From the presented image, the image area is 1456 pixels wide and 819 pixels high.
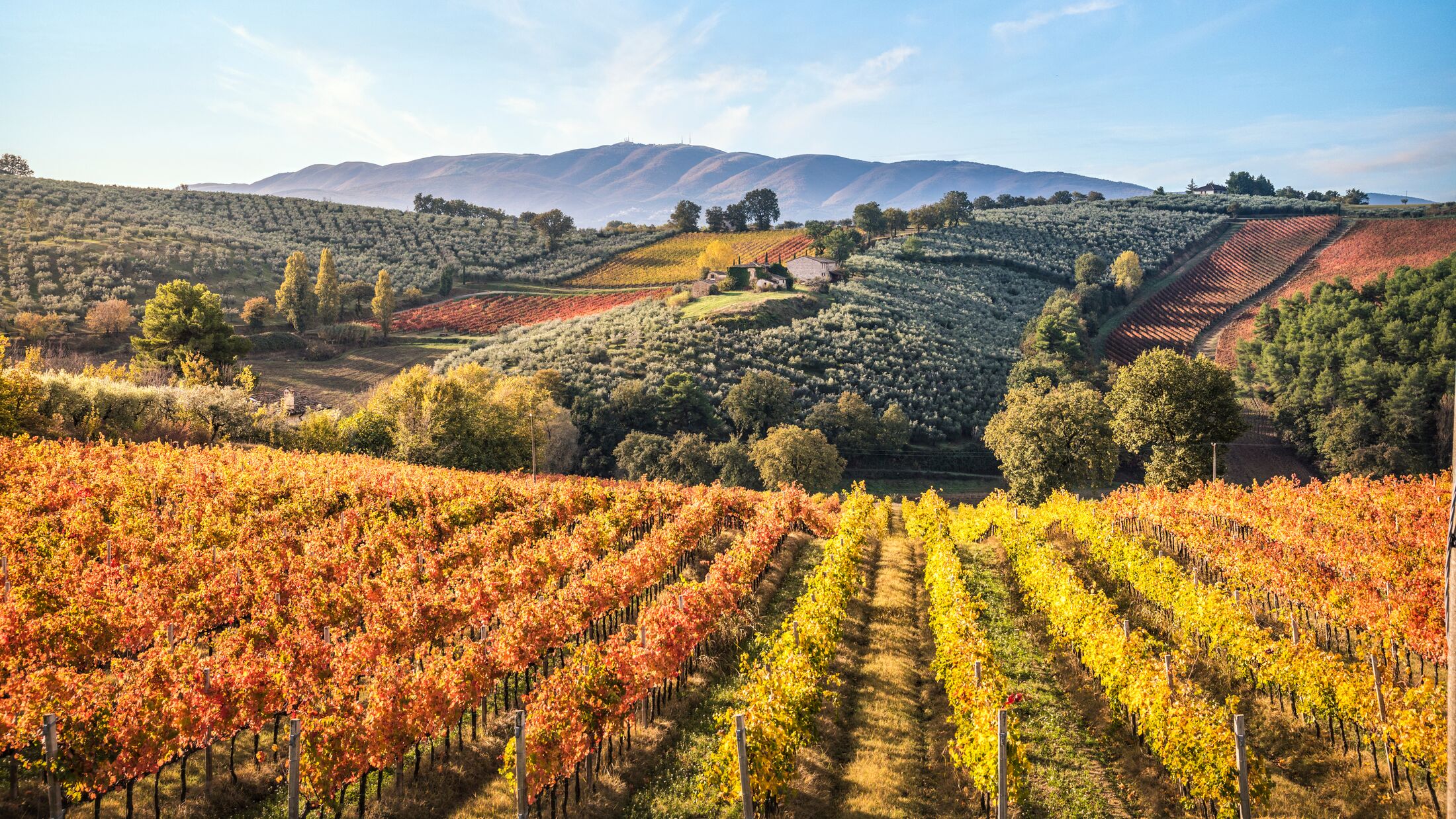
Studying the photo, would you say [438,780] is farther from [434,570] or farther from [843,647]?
[843,647]

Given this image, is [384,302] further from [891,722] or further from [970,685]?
[970,685]

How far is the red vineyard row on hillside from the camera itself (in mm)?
78375

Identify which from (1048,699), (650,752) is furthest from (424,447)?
(1048,699)

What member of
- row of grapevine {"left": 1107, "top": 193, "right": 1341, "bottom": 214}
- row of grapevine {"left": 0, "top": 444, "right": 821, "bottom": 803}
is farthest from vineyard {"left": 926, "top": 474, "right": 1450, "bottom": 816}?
row of grapevine {"left": 1107, "top": 193, "right": 1341, "bottom": 214}

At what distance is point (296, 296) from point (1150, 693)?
7701 centimetres

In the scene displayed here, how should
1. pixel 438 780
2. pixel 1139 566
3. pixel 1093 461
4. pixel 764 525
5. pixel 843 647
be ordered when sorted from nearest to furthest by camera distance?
pixel 438 780 → pixel 843 647 → pixel 1139 566 → pixel 764 525 → pixel 1093 461

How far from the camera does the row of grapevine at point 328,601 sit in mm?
9516

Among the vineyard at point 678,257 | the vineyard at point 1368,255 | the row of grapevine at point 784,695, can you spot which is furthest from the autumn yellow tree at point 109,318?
the vineyard at point 1368,255

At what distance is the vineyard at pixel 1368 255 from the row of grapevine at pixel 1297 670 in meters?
70.3

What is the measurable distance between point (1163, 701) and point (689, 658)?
28.7 feet

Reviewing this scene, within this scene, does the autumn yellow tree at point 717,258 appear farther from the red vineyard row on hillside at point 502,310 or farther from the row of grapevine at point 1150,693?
the row of grapevine at point 1150,693

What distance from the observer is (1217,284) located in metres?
95.8

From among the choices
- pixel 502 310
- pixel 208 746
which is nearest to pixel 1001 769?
pixel 208 746

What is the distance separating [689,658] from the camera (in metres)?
15.4
